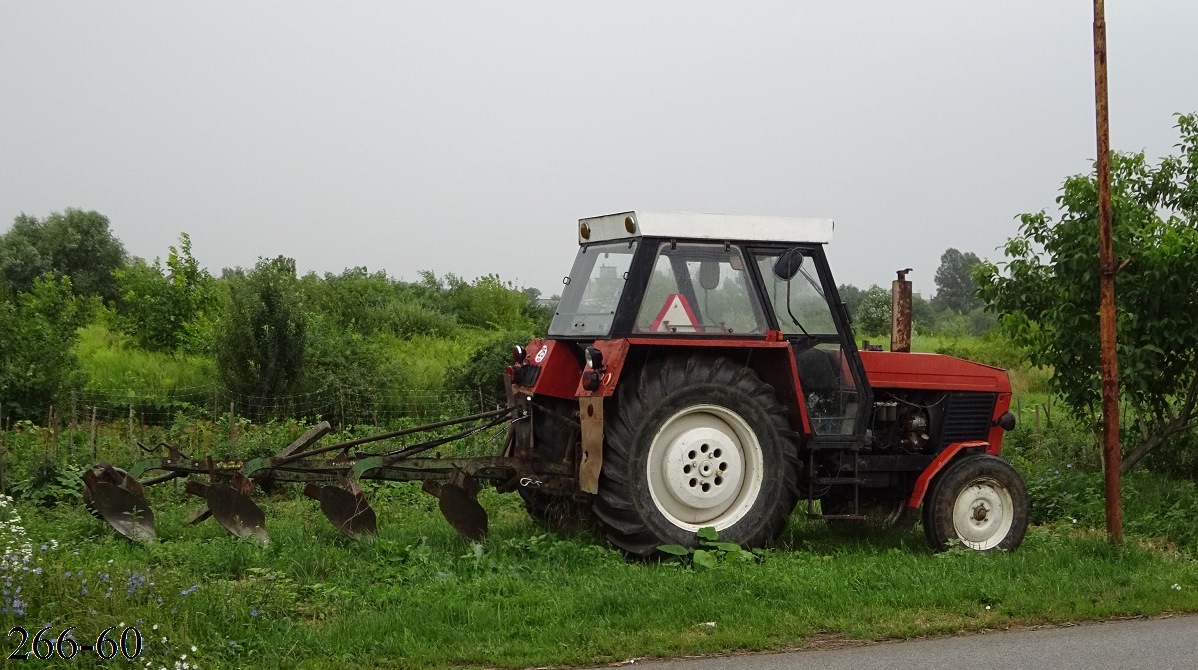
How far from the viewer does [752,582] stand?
7.03 m

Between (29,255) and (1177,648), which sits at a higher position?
(29,255)

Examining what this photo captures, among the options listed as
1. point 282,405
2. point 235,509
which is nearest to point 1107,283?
point 235,509

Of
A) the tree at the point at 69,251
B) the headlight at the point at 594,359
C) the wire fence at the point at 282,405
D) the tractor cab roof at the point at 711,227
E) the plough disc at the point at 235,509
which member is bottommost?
the plough disc at the point at 235,509

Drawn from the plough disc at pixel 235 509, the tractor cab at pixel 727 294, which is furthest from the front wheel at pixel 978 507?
the plough disc at pixel 235 509

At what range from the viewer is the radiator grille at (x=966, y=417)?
930 centimetres

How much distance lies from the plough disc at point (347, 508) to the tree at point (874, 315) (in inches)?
1024

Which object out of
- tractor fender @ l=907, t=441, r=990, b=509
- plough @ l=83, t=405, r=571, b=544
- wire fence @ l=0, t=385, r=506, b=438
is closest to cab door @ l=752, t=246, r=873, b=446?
tractor fender @ l=907, t=441, r=990, b=509

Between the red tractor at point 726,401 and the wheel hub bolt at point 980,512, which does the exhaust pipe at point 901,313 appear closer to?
the red tractor at point 726,401

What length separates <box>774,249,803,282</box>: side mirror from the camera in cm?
832

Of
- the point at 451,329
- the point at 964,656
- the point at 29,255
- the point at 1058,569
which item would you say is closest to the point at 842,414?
the point at 1058,569

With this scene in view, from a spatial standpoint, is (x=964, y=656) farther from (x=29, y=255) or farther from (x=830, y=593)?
(x=29, y=255)

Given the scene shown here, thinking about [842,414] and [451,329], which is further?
[451,329]

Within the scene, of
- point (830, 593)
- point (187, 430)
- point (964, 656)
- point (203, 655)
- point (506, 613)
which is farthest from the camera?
point (187, 430)

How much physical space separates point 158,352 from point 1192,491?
65.9 feet
